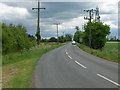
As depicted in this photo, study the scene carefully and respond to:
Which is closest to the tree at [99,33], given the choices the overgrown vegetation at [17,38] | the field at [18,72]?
the overgrown vegetation at [17,38]

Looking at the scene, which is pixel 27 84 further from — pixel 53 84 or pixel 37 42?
pixel 37 42

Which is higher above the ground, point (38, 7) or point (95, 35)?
point (38, 7)

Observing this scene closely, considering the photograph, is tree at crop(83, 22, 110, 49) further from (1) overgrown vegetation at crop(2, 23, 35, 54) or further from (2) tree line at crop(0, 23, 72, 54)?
(1) overgrown vegetation at crop(2, 23, 35, 54)

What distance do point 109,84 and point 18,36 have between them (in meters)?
29.4

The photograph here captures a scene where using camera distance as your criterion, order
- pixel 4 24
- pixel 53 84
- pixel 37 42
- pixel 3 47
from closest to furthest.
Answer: pixel 53 84, pixel 3 47, pixel 4 24, pixel 37 42

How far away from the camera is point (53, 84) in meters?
10.2

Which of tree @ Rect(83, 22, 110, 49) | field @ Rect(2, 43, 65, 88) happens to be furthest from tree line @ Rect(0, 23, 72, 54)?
tree @ Rect(83, 22, 110, 49)

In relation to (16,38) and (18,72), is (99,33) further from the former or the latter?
(18,72)

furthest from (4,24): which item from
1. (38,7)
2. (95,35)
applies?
(95,35)

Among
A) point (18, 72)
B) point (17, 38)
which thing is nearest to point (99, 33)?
point (17, 38)

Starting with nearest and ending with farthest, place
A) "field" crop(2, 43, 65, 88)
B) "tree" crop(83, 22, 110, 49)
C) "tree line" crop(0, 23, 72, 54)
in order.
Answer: "field" crop(2, 43, 65, 88) < "tree line" crop(0, 23, 72, 54) < "tree" crop(83, 22, 110, 49)

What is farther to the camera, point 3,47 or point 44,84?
point 3,47

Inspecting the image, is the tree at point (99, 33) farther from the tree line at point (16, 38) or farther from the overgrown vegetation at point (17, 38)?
the overgrown vegetation at point (17, 38)

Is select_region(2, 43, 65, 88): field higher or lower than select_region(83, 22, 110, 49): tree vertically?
lower
